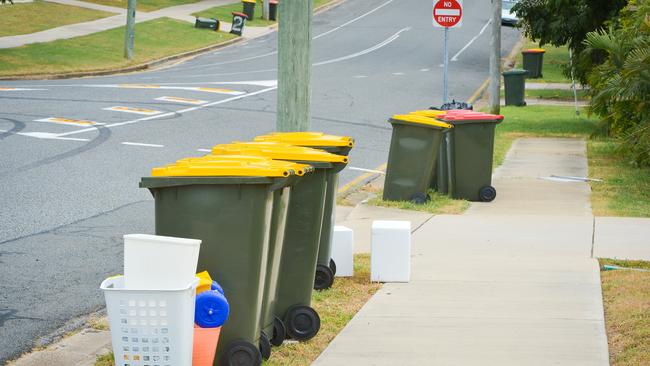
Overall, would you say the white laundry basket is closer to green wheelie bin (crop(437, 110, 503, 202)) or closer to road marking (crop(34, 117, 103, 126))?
green wheelie bin (crop(437, 110, 503, 202))

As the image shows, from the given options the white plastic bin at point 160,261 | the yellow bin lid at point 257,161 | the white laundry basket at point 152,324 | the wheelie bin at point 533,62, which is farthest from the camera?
the wheelie bin at point 533,62

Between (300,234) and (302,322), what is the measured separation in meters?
0.57

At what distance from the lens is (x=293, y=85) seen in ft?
32.7

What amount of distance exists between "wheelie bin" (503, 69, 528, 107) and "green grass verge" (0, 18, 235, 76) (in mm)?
11263

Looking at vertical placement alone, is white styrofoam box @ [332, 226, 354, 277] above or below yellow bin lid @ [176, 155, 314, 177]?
below

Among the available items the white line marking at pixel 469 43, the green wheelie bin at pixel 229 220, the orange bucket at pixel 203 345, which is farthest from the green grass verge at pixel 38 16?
the orange bucket at pixel 203 345

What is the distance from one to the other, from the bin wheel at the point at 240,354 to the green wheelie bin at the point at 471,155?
7.97 meters

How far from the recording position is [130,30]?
116 ft

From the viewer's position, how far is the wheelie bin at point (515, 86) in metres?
29.8

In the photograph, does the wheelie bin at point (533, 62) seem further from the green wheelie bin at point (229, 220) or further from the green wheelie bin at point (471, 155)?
the green wheelie bin at point (229, 220)

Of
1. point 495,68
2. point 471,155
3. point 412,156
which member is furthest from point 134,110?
point 412,156

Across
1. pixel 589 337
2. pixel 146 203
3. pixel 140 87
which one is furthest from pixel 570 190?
pixel 140 87

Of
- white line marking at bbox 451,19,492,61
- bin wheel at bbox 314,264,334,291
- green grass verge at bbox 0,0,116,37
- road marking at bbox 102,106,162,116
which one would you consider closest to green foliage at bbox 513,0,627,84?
road marking at bbox 102,106,162,116

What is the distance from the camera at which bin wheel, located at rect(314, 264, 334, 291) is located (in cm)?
873
